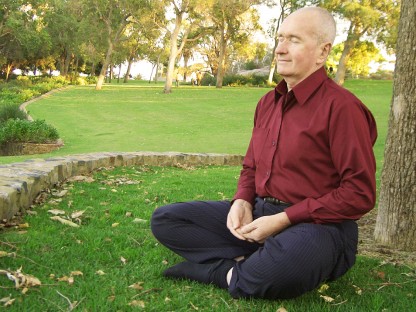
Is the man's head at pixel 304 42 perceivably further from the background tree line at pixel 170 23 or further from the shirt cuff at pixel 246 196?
the background tree line at pixel 170 23

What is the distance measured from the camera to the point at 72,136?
617 inches

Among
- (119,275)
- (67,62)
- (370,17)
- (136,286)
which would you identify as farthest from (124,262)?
(67,62)

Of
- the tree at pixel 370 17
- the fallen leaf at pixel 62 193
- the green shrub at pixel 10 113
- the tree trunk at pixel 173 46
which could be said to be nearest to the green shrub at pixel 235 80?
the tree trunk at pixel 173 46

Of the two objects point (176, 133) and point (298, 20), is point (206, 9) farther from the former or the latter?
point (298, 20)

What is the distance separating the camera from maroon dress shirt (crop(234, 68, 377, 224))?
2732mm

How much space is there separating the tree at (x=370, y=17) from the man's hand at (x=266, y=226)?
2937 centimetres

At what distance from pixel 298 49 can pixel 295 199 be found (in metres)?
0.87

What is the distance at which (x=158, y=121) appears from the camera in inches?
798

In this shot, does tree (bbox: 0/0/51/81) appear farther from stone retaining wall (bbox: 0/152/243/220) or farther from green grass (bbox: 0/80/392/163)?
stone retaining wall (bbox: 0/152/243/220)

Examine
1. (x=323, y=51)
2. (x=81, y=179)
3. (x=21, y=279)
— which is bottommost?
(x=81, y=179)

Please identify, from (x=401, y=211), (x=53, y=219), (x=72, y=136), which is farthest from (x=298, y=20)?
(x=72, y=136)

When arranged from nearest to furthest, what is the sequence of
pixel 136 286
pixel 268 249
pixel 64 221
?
1. pixel 268 249
2. pixel 136 286
3. pixel 64 221

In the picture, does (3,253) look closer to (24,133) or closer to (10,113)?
(24,133)

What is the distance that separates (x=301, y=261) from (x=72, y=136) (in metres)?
13.8
